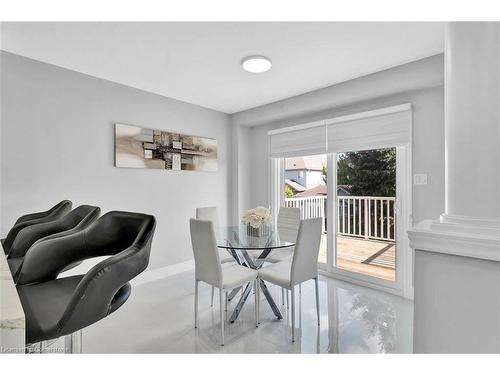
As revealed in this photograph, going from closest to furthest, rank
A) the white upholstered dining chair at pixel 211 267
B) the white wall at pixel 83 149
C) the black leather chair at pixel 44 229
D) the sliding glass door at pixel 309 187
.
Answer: the black leather chair at pixel 44 229
the white upholstered dining chair at pixel 211 267
the white wall at pixel 83 149
the sliding glass door at pixel 309 187

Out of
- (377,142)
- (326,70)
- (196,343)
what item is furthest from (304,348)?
(326,70)

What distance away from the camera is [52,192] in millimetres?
2662

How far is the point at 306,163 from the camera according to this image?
12.8 ft

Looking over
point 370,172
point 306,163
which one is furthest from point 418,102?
point 306,163

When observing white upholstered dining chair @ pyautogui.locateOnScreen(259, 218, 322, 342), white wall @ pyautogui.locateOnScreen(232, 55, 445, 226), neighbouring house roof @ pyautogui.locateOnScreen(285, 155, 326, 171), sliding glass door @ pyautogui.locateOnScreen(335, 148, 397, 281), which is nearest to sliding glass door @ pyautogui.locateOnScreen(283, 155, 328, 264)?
neighbouring house roof @ pyautogui.locateOnScreen(285, 155, 326, 171)

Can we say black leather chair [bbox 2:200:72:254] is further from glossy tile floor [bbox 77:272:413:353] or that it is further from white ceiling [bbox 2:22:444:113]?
white ceiling [bbox 2:22:444:113]

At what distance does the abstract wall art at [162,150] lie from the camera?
317 centimetres

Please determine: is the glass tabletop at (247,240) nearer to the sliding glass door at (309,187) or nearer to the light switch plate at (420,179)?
the sliding glass door at (309,187)

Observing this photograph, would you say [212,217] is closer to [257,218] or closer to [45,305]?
[257,218]

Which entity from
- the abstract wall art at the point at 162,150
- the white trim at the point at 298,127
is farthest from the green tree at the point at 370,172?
the abstract wall art at the point at 162,150

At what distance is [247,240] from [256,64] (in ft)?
5.63

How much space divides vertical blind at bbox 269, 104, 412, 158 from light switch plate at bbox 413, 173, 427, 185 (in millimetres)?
369

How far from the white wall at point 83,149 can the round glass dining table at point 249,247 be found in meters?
1.06
